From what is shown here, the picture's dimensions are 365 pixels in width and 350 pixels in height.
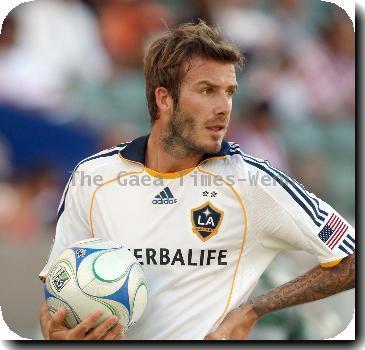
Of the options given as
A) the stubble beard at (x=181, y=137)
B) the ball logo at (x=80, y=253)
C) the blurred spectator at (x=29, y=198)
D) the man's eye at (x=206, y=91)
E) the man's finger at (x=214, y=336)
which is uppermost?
the man's eye at (x=206, y=91)

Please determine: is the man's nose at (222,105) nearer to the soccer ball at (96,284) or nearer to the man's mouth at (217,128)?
the man's mouth at (217,128)

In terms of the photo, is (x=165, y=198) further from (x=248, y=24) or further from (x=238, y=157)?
(x=248, y=24)

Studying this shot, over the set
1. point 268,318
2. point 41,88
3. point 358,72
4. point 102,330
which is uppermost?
point 358,72

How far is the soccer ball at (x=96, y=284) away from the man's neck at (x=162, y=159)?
504mm

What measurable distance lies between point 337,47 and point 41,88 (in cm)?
302

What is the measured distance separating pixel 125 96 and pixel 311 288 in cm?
365

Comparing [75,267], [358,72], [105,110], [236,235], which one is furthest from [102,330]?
[105,110]

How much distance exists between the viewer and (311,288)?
2998 millimetres

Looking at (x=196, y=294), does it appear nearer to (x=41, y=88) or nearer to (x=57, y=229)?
(x=57, y=229)

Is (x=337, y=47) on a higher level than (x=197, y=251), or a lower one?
higher

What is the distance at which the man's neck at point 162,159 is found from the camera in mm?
3145

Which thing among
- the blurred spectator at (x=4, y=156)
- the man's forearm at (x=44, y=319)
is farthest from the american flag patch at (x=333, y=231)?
the blurred spectator at (x=4, y=156)

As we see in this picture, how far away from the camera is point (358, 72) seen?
12.6 ft

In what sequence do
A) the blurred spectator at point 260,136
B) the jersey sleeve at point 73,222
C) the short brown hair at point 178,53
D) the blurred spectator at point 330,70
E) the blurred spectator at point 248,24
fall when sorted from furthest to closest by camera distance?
the blurred spectator at point 330,70 < the blurred spectator at point 248,24 < the blurred spectator at point 260,136 < the jersey sleeve at point 73,222 < the short brown hair at point 178,53
